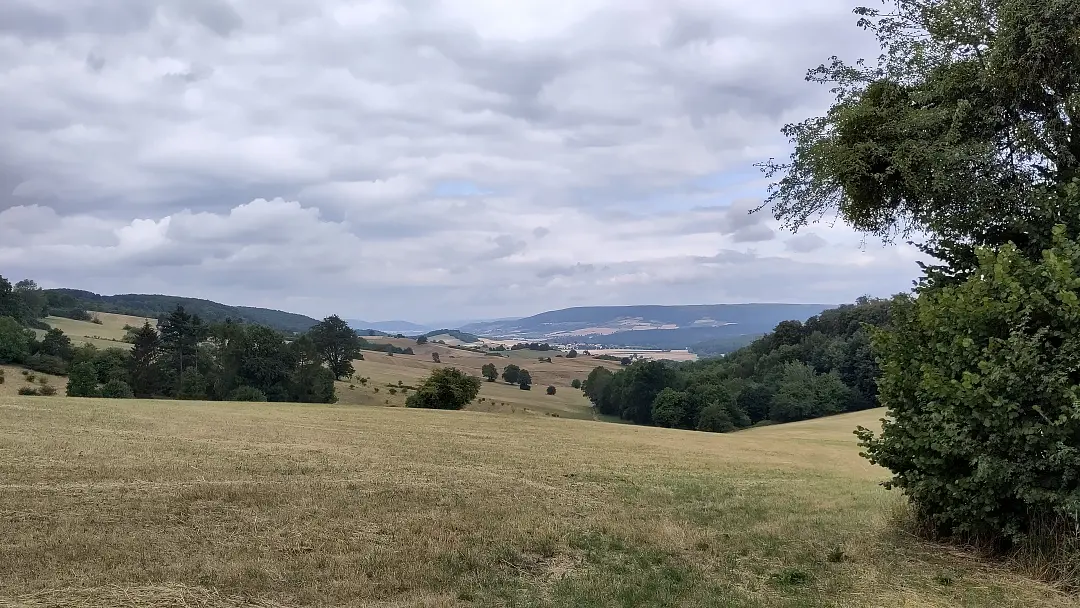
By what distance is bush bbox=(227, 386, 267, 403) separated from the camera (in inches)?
2749

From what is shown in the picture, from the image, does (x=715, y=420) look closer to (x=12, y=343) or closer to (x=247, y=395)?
(x=247, y=395)

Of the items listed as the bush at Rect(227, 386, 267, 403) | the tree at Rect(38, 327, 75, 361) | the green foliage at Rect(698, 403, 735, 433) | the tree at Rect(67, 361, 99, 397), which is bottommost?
the green foliage at Rect(698, 403, 735, 433)

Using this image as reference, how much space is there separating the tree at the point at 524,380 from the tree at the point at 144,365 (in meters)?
54.5

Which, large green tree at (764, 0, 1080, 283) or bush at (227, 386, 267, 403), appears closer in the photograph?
large green tree at (764, 0, 1080, 283)

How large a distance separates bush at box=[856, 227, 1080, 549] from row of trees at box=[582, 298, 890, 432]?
245ft

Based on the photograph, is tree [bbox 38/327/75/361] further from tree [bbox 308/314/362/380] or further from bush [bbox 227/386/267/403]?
tree [bbox 308/314/362/380]

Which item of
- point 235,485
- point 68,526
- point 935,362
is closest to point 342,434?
point 235,485

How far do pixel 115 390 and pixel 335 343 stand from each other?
2793 centimetres

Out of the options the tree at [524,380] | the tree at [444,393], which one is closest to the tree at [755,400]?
the tree at [524,380]

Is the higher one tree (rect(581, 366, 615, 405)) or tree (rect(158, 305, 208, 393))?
tree (rect(158, 305, 208, 393))

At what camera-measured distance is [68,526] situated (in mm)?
9383

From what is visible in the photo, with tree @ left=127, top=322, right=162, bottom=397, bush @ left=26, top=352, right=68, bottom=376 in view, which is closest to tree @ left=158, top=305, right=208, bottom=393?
tree @ left=127, top=322, right=162, bottom=397

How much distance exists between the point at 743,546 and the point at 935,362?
362 cm

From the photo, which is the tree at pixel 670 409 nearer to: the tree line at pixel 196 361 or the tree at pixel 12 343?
the tree line at pixel 196 361
